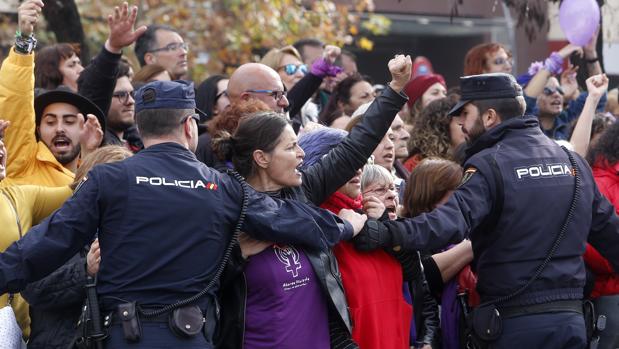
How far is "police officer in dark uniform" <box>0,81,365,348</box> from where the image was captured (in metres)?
4.66

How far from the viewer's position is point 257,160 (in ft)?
17.4

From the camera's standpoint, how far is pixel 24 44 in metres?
6.02

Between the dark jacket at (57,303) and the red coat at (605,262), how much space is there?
3131 millimetres

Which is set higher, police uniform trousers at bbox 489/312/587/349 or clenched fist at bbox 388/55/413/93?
clenched fist at bbox 388/55/413/93

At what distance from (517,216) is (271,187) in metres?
1.36

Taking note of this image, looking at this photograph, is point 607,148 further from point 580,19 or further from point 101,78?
point 101,78

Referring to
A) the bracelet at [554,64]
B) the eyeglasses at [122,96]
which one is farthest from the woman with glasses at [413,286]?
the bracelet at [554,64]

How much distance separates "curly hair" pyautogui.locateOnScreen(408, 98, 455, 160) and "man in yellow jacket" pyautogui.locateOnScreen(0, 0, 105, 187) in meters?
2.69

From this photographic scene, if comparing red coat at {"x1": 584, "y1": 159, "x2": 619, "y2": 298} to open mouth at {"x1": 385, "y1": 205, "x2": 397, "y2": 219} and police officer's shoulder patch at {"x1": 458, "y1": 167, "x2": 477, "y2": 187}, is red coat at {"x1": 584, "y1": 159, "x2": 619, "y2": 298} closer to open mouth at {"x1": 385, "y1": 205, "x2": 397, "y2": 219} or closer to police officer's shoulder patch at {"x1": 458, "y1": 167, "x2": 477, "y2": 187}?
police officer's shoulder patch at {"x1": 458, "y1": 167, "x2": 477, "y2": 187}

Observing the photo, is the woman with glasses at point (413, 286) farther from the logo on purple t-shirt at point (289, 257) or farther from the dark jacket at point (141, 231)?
the dark jacket at point (141, 231)

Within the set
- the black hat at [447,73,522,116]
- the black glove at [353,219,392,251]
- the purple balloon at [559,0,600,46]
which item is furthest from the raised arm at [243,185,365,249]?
the purple balloon at [559,0,600,46]

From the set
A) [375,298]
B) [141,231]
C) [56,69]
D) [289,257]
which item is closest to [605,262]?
[375,298]

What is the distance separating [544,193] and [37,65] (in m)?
4.05

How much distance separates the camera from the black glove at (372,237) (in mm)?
5473
